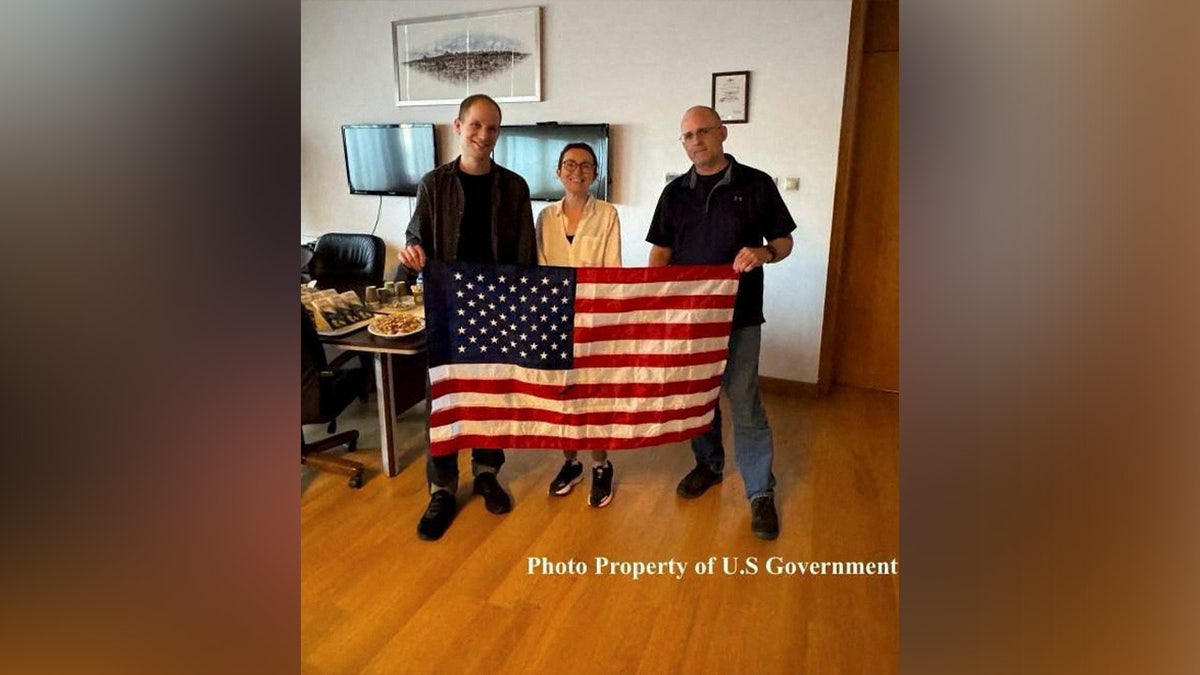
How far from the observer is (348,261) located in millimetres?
2703

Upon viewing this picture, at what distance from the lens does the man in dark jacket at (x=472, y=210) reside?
5.24 feet

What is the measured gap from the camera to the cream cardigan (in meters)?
1.76

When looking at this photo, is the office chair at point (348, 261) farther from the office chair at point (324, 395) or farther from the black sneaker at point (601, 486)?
the black sneaker at point (601, 486)

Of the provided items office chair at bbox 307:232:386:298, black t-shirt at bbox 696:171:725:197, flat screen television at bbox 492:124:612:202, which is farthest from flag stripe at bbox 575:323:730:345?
office chair at bbox 307:232:386:298

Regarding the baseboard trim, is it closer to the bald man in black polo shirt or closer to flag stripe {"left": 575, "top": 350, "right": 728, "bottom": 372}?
the bald man in black polo shirt

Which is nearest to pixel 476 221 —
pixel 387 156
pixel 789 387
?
pixel 387 156

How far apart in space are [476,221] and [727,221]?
2.27ft

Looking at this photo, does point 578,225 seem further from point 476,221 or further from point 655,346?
point 655,346

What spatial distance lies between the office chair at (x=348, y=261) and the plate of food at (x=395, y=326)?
2.18 ft
